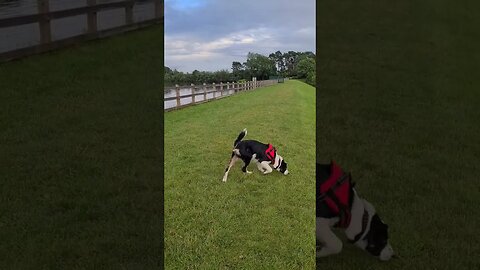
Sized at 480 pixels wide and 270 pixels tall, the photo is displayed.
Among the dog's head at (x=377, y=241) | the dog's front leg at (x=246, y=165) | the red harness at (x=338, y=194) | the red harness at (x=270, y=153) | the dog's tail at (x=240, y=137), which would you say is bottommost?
the dog's head at (x=377, y=241)

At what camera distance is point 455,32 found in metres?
1.91

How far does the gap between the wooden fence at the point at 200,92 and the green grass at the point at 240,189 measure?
16 millimetres

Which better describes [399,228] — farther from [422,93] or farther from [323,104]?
[422,93]

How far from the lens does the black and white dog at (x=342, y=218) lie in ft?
3.27

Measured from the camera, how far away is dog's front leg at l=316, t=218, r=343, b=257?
3.25 ft

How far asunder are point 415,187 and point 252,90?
0.77m
